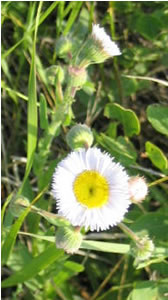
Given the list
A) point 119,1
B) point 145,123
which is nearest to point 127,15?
point 119,1

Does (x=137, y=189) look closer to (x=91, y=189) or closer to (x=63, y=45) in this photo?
(x=91, y=189)

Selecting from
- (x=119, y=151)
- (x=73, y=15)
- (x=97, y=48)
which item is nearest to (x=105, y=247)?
(x=119, y=151)

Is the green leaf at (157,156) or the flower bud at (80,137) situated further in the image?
the green leaf at (157,156)

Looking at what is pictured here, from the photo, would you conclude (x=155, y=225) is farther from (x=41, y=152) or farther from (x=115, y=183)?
(x=41, y=152)

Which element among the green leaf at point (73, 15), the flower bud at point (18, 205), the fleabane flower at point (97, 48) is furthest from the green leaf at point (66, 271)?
the green leaf at point (73, 15)

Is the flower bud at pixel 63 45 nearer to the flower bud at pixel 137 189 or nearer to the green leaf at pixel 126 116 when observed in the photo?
the green leaf at pixel 126 116

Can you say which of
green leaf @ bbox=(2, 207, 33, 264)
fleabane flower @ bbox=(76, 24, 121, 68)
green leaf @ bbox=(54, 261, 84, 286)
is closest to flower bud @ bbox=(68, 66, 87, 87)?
fleabane flower @ bbox=(76, 24, 121, 68)

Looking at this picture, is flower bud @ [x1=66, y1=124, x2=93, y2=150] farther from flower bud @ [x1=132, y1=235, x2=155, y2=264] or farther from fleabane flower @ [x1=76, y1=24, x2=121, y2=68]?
flower bud @ [x1=132, y1=235, x2=155, y2=264]
